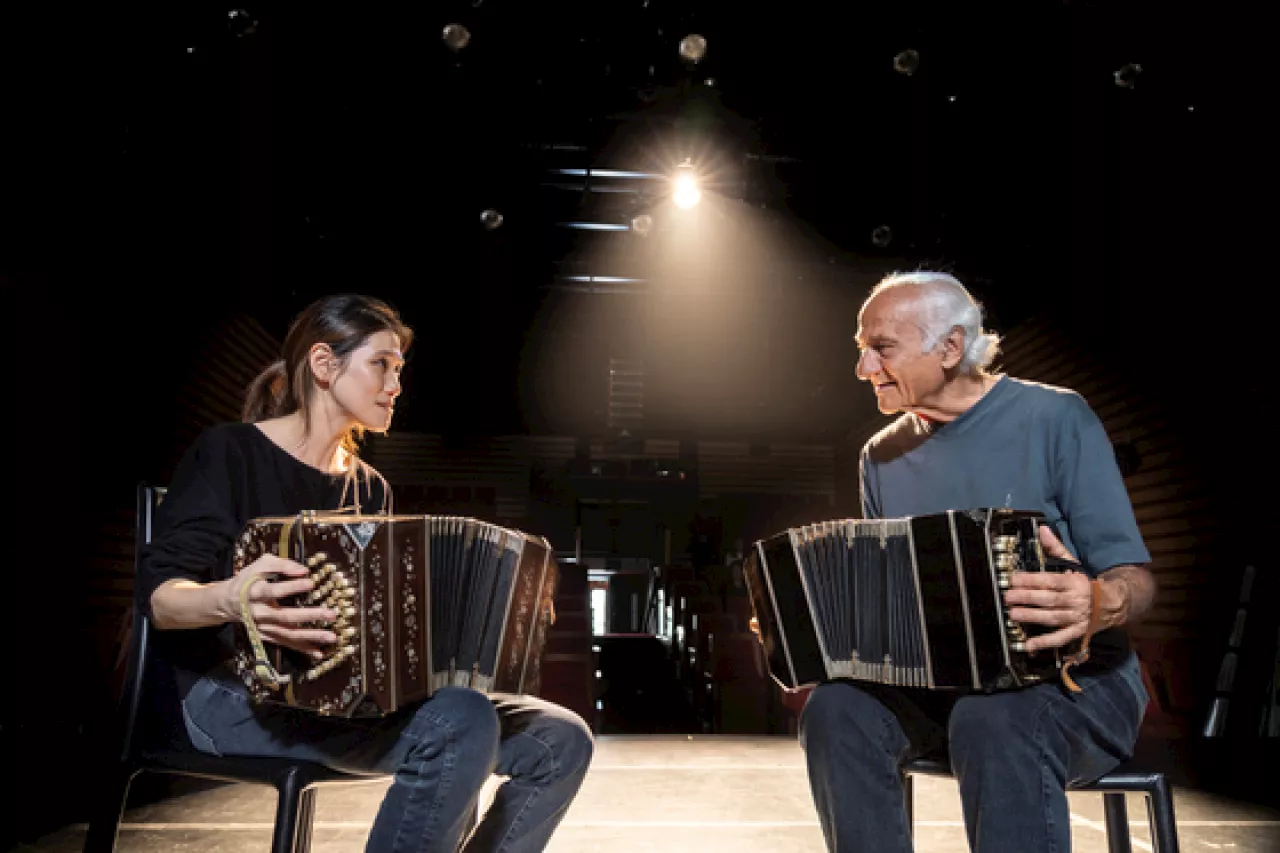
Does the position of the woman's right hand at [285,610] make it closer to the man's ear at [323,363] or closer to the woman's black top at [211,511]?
the woman's black top at [211,511]

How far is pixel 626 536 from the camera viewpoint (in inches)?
495

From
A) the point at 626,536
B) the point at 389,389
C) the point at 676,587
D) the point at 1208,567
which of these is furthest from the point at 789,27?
the point at 626,536

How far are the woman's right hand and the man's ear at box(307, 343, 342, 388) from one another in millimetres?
542

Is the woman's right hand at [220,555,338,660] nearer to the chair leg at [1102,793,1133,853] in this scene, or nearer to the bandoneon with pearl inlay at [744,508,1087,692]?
the bandoneon with pearl inlay at [744,508,1087,692]

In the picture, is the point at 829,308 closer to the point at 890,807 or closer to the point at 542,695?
the point at 542,695

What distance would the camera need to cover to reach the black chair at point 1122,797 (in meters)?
1.36

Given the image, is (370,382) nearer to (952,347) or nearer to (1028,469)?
(952,347)

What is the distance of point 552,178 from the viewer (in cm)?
632

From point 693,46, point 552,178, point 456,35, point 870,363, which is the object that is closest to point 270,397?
point 870,363

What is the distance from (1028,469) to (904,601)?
41cm

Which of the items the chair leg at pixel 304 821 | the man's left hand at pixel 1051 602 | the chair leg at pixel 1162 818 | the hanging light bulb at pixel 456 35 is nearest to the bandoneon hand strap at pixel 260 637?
the chair leg at pixel 304 821

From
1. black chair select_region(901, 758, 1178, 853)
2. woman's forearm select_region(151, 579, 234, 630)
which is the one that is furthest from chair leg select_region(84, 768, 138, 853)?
black chair select_region(901, 758, 1178, 853)

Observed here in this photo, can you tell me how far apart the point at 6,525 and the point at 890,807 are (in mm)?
3523

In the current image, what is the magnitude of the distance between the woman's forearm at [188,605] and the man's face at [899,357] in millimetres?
1240
